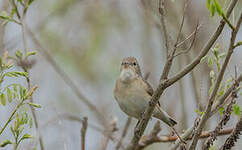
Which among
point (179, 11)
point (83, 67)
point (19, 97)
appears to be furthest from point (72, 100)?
point (19, 97)

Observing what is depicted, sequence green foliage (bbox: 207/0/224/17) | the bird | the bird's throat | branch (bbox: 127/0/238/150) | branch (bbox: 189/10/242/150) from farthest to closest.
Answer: the bird's throat < the bird < branch (bbox: 127/0/238/150) < branch (bbox: 189/10/242/150) < green foliage (bbox: 207/0/224/17)

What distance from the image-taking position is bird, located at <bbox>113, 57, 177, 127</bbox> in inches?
190

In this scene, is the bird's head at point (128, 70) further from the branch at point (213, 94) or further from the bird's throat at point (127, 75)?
the branch at point (213, 94)

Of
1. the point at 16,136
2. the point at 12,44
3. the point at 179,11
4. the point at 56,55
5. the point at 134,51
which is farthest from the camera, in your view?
the point at 134,51

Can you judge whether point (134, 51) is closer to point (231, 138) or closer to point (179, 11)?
point (179, 11)

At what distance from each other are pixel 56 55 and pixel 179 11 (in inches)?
102

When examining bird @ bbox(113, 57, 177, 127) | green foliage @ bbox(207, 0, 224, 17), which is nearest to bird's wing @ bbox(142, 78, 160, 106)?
bird @ bbox(113, 57, 177, 127)

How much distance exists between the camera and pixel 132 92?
4.94m

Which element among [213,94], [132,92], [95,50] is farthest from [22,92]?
[95,50]

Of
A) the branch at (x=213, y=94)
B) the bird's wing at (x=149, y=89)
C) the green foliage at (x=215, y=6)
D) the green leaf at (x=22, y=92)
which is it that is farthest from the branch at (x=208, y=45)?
the bird's wing at (x=149, y=89)

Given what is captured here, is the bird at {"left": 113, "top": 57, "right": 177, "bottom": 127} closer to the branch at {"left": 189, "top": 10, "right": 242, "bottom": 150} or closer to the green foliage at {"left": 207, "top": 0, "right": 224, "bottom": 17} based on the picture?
the branch at {"left": 189, "top": 10, "right": 242, "bottom": 150}

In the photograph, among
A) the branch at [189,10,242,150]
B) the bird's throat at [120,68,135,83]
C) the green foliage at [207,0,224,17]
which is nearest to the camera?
the green foliage at [207,0,224,17]

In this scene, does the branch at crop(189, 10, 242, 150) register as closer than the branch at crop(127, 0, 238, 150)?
Yes

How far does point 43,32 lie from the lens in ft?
22.5
